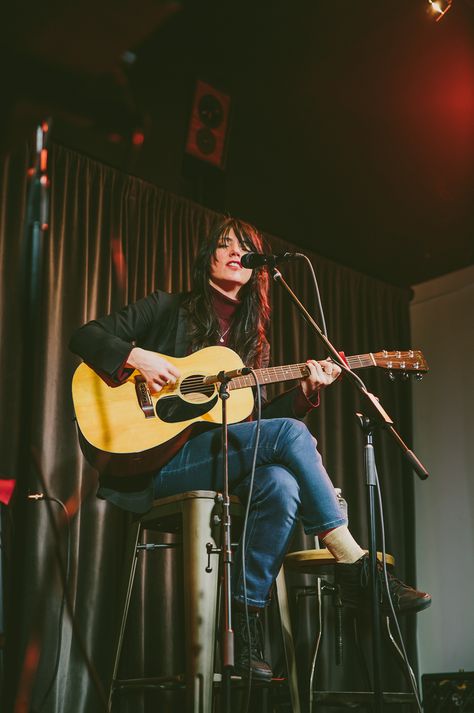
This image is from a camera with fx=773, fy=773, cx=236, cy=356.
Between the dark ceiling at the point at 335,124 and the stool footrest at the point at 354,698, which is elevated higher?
the dark ceiling at the point at 335,124

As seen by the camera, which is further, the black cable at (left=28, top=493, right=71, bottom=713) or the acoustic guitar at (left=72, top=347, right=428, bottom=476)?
the black cable at (left=28, top=493, right=71, bottom=713)

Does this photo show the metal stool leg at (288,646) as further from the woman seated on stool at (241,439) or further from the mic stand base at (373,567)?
the mic stand base at (373,567)

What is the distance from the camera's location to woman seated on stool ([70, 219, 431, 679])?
7.59 ft

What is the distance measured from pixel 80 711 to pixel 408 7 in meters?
3.36

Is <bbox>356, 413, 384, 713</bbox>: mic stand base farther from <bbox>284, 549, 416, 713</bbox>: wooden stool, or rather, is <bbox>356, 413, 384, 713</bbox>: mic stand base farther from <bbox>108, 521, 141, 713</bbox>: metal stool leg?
<bbox>108, 521, 141, 713</bbox>: metal stool leg

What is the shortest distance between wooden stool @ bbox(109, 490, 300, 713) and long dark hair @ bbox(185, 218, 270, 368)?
0.66m

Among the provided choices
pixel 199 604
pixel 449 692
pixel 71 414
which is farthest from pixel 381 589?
pixel 449 692

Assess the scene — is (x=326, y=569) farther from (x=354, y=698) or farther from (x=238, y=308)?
(x=238, y=308)

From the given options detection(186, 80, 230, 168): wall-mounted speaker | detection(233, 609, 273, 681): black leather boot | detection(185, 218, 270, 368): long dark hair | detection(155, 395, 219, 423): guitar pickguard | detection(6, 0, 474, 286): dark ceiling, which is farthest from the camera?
detection(186, 80, 230, 168): wall-mounted speaker

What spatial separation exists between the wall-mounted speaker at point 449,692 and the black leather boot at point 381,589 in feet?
5.76

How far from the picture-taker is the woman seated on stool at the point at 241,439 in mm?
2314

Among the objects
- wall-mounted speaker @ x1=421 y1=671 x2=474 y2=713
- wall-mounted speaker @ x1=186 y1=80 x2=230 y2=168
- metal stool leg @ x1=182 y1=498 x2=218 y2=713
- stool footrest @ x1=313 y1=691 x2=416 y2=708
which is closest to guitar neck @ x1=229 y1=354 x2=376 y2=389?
metal stool leg @ x1=182 y1=498 x2=218 y2=713

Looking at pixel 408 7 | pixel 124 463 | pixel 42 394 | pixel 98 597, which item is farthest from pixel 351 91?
pixel 98 597

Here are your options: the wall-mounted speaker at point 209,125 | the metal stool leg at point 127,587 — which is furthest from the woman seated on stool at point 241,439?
the wall-mounted speaker at point 209,125
